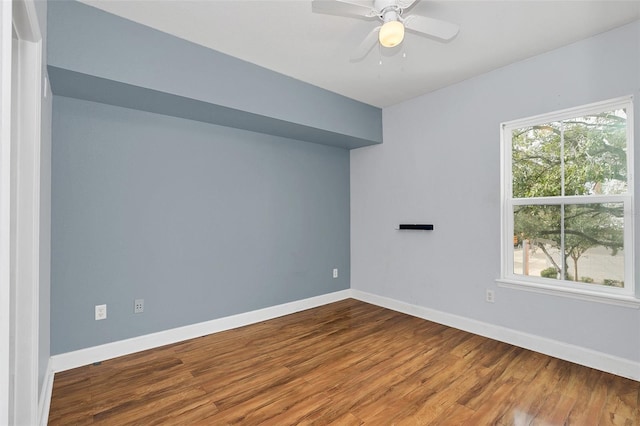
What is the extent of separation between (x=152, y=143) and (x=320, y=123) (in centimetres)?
171

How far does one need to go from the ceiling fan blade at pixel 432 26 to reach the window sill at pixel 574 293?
2.26 metres

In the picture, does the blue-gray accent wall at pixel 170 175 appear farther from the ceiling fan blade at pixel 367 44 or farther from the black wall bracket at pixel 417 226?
the black wall bracket at pixel 417 226

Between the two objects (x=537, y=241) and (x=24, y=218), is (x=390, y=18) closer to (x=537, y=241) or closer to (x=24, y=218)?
(x=24, y=218)

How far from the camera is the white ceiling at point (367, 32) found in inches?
83.0

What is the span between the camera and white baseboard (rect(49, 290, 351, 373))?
246cm

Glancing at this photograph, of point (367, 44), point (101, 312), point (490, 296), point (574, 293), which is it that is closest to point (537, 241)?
point (574, 293)

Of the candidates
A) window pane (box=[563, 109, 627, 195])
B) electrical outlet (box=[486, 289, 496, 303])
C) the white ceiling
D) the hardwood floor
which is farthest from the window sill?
the white ceiling

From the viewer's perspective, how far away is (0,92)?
2.85ft

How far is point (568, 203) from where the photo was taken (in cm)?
266

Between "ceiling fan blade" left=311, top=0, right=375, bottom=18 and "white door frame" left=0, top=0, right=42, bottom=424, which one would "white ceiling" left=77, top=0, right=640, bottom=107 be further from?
"white door frame" left=0, top=0, right=42, bottom=424

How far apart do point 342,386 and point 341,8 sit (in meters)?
2.52

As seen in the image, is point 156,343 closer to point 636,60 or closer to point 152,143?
point 152,143

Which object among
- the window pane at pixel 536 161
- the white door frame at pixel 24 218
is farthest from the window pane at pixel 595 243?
the white door frame at pixel 24 218

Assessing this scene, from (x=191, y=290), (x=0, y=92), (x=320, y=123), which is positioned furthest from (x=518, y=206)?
(x=0, y=92)
